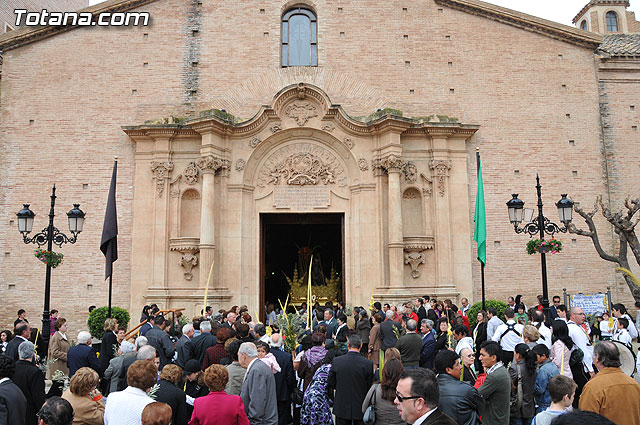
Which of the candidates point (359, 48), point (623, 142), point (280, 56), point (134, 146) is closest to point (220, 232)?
point (134, 146)

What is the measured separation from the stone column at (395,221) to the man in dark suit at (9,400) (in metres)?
13.4

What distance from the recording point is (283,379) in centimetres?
736

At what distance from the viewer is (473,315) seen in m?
15.3

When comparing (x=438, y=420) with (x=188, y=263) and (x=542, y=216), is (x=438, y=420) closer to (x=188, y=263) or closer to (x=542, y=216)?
(x=542, y=216)

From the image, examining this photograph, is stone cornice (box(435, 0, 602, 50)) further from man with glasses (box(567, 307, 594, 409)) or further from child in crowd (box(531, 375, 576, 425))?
child in crowd (box(531, 375, 576, 425))

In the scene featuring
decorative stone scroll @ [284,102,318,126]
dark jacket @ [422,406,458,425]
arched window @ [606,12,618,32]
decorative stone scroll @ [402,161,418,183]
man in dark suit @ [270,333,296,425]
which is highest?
arched window @ [606,12,618,32]

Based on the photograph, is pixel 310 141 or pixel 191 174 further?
pixel 310 141

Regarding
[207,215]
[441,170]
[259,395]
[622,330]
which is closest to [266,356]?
[259,395]

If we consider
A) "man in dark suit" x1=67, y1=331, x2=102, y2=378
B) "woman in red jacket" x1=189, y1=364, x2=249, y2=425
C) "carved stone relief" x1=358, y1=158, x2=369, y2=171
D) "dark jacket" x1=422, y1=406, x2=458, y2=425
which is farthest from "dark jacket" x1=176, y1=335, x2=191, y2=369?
"carved stone relief" x1=358, y1=158, x2=369, y2=171

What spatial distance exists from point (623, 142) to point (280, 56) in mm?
13132

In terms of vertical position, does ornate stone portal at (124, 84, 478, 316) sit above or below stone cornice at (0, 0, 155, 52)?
below

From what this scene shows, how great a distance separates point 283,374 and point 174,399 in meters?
2.55

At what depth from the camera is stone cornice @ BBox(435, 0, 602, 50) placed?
19109mm

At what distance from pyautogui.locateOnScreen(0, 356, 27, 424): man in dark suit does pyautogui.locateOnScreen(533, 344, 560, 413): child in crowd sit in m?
5.67
